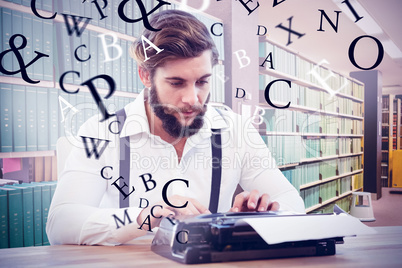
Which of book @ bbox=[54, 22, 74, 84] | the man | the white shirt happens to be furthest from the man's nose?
book @ bbox=[54, 22, 74, 84]

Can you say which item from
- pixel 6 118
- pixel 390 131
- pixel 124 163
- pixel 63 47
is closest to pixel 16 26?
pixel 63 47

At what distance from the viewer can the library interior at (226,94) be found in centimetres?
88

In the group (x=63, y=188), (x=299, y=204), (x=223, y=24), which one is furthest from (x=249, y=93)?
(x=63, y=188)

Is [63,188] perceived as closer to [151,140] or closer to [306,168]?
[151,140]

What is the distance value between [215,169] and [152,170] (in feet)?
0.81

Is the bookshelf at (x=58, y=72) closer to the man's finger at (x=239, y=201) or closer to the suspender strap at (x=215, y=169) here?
the suspender strap at (x=215, y=169)

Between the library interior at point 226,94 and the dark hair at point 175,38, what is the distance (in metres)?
0.07

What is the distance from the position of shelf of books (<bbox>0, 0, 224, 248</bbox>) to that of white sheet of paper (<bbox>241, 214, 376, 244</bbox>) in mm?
1033

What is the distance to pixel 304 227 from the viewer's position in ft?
2.10

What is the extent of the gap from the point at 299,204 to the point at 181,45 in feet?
2.23

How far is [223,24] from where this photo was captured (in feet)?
7.91

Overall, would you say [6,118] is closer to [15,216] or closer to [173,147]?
[15,216]

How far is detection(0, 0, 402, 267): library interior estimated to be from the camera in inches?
34.5

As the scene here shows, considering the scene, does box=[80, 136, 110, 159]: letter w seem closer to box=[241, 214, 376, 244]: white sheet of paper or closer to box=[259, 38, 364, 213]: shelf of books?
box=[241, 214, 376, 244]: white sheet of paper
